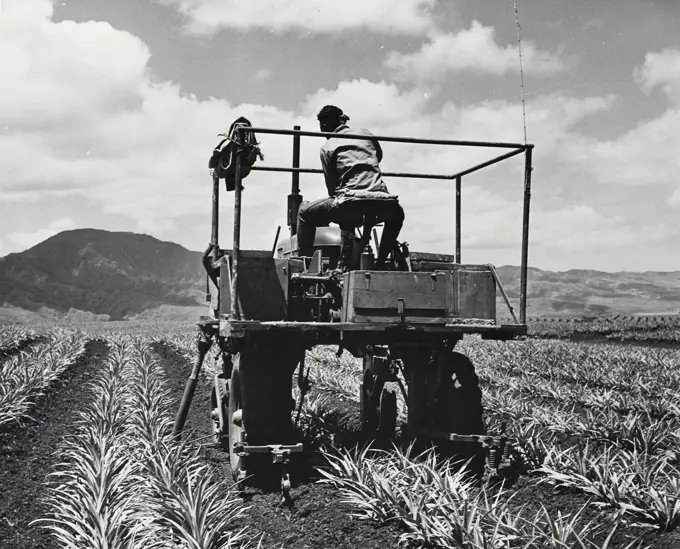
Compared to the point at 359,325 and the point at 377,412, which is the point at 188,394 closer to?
the point at 377,412

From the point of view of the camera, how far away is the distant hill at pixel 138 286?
95.0 meters

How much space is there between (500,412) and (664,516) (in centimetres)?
444

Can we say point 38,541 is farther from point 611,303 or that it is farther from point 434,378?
point 611,303

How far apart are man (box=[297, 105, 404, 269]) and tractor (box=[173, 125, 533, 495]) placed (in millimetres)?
133

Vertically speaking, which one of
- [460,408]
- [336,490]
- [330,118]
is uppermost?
[330,118]

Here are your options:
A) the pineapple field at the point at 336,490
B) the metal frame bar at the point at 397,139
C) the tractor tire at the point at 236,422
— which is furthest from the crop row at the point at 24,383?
the metal frame bar at the point at 397,139

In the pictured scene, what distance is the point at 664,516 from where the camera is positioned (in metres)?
4.41

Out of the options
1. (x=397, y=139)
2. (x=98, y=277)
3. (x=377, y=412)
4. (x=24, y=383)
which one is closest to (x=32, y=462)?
(x=377, y=412)

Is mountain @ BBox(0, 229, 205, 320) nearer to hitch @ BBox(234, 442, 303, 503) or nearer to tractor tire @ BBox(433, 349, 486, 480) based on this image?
hitch @ BBox(234, 442, 303, 503)

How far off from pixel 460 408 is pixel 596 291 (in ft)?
473

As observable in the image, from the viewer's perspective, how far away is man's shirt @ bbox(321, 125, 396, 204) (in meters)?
5.51

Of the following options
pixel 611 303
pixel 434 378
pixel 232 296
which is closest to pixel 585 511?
pixel 434 378

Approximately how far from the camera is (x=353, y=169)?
559 cm

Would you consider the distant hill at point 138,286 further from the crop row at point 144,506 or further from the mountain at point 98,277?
the crop row at point 144,506
